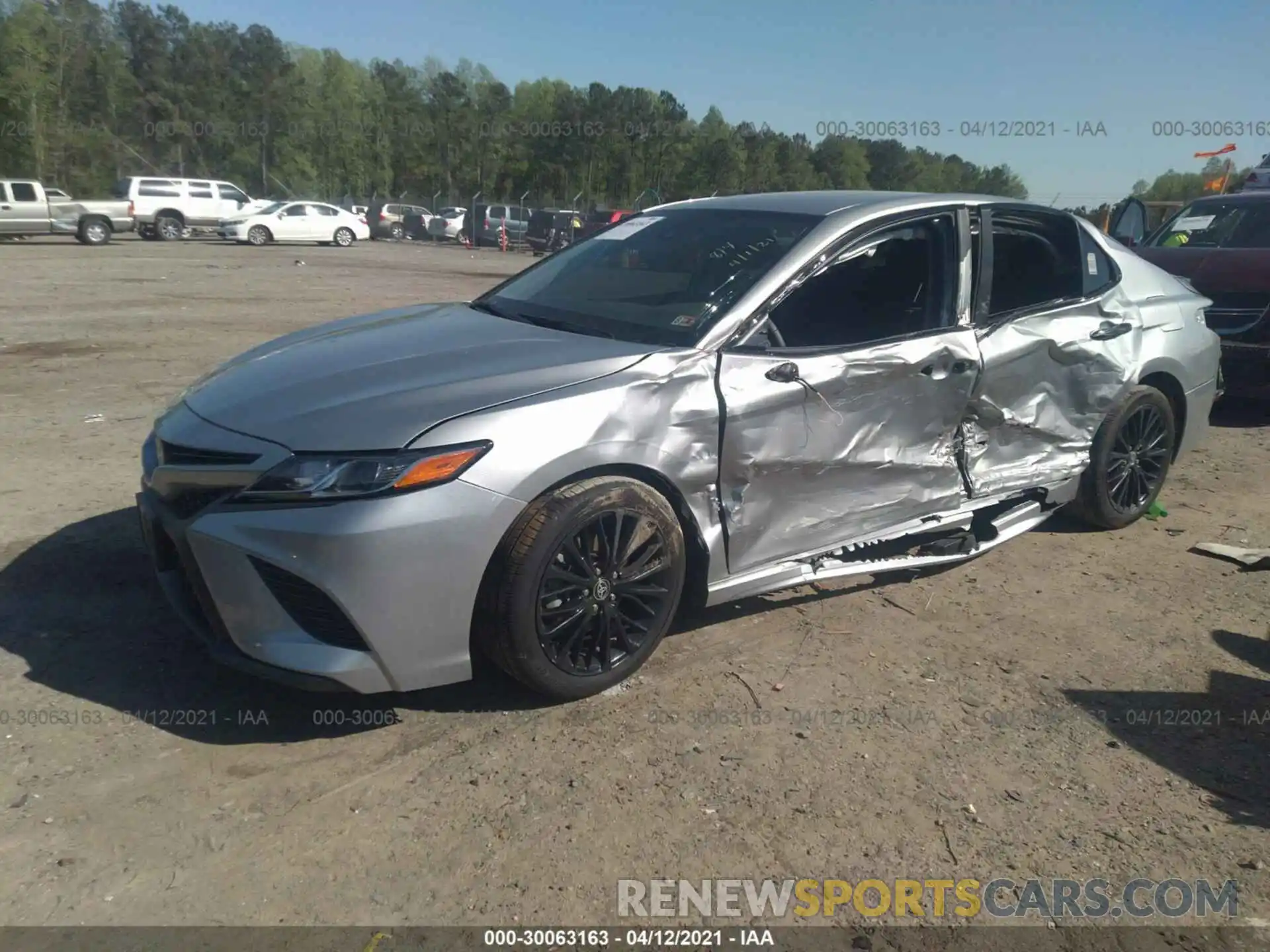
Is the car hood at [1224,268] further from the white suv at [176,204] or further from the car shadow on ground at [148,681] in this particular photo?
the white suv at [176,204]

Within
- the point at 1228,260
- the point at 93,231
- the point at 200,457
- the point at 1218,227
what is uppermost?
the point at 1218,227

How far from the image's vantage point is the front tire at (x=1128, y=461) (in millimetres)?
4957

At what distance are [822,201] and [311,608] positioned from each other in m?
2.74

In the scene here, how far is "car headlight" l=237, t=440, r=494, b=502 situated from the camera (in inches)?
111

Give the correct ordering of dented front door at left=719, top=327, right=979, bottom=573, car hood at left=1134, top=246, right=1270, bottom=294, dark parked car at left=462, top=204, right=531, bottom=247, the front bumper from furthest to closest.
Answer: dark parked car at left=462, top=204, right=531, bottom=247, car hood at left=1134, top=246, right=1270, bottom=294, dented front door at left=719, top=327, right=979, bottom=573, the front bumper

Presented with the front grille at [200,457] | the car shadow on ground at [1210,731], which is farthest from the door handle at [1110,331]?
the front grille at [200,457]

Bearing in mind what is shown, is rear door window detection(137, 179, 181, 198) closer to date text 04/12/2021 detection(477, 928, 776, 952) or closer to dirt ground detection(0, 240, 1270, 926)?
dirt ground detection(0, 240, 1270, 926)

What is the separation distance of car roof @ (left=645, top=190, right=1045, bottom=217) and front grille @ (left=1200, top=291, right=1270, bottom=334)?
4355mm

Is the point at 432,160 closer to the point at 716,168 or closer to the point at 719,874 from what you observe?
the point at 716,168

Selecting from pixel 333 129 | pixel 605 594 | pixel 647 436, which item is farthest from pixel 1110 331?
pixel 333 129

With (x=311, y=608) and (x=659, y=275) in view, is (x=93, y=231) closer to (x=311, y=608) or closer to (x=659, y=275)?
(x=659, y=275)

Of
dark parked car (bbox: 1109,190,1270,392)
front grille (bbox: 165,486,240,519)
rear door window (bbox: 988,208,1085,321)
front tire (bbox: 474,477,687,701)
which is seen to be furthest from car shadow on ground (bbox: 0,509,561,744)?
dark parked car (bbox: 1109,190,1270,392)

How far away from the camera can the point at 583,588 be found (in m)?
3.17

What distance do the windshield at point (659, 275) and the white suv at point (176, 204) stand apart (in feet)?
103
